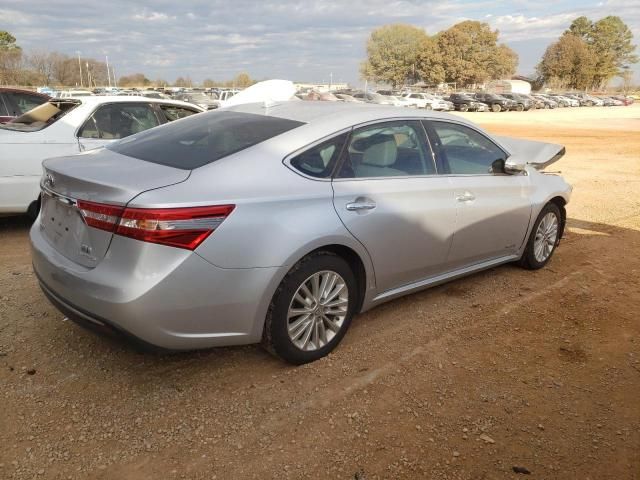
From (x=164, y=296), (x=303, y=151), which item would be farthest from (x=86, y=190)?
(x=303, y=151)

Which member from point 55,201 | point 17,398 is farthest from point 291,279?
point 17,398

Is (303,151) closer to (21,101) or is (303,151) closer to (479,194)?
(479,194)

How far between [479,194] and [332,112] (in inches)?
54.5

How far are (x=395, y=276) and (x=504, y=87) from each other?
92.7 metres

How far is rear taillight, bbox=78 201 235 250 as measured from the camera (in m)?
2.58

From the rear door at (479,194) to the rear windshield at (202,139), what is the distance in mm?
1292

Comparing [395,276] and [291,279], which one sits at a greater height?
[291,279]

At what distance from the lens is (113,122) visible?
245 inches

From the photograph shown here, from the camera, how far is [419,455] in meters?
2.57

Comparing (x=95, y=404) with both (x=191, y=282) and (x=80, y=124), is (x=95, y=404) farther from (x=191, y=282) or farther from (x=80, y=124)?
(x=80, y=124)

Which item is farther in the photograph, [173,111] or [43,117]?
[173,111]

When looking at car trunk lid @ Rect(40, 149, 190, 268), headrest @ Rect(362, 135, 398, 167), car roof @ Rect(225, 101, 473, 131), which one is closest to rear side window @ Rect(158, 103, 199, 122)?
car roof @ Rect(225, 101, 473, 131)

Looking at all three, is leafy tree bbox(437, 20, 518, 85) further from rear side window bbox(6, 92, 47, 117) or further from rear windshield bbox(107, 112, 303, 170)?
rear windshield bbox(107, 112, 303, 170)

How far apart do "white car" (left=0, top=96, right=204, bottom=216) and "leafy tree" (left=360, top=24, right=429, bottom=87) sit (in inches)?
3687
